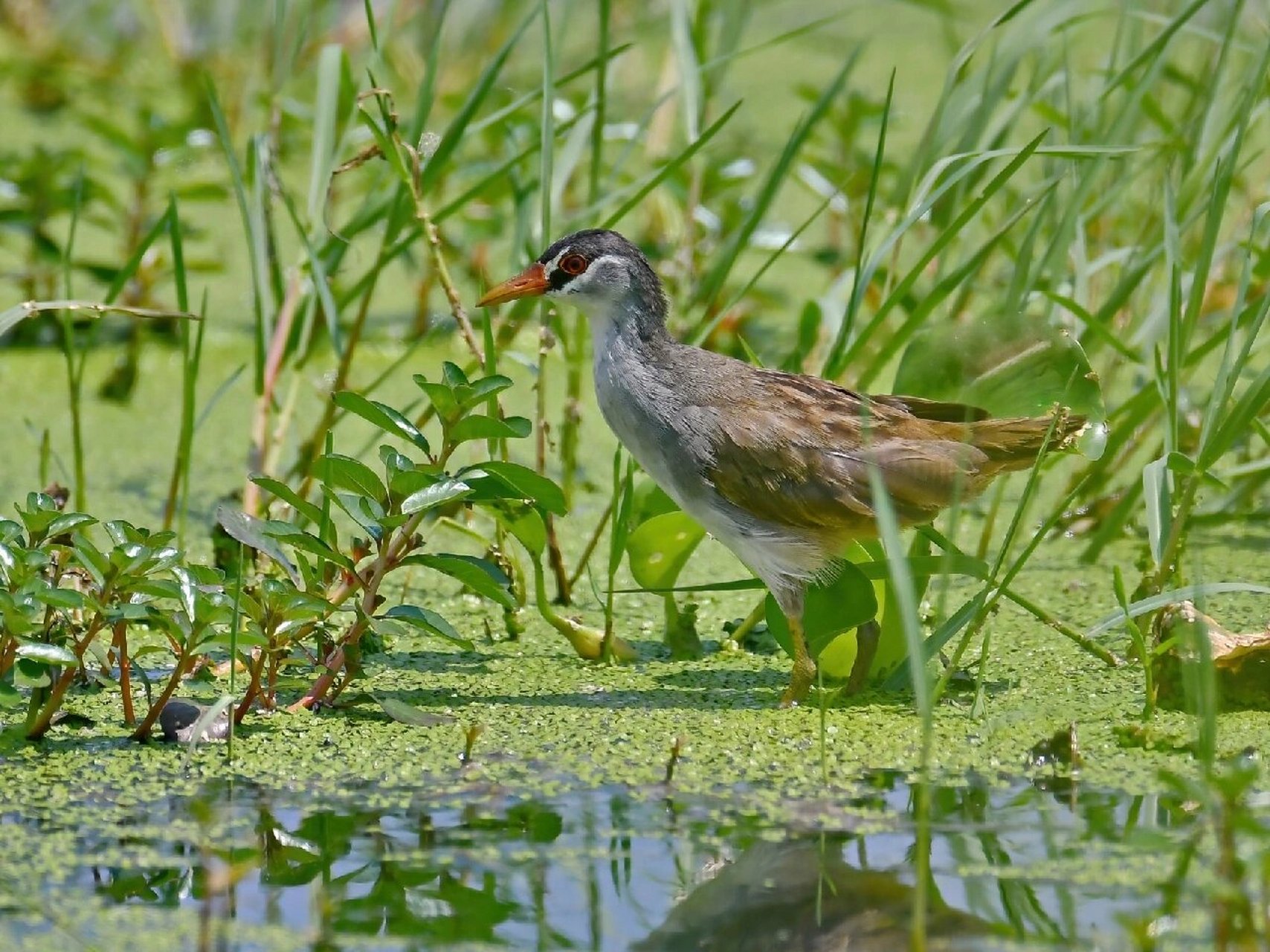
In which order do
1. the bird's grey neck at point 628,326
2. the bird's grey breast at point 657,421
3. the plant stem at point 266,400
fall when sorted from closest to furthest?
the bird's grey breast at point 657,421
the bird's grey neck at point 628,326
the plant stem at point 266,400

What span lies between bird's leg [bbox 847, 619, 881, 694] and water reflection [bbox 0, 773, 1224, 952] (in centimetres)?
50

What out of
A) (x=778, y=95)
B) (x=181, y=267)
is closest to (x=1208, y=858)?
(x=181, y=267)

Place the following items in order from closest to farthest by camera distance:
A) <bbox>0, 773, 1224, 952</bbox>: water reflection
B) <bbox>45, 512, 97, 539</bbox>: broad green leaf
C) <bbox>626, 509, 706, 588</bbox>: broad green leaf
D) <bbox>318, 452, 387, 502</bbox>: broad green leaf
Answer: <bbox>0, 773, 1224, 952</bbox>: water reflection
<bbox>45, 512, 97, 539</bbox>: broad green leaf
<bbox>318, 452, 387, 502</bbox>: broad green leaf
<bbox>626, 509, 706, 588</bbox>: broad green leaf

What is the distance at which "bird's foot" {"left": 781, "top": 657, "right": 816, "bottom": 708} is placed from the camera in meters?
3.48

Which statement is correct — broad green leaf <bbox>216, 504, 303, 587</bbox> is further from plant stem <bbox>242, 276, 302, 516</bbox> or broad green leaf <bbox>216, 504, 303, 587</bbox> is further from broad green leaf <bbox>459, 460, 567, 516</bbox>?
plant stem <bbox>242, 276, 302, 516</bbox>

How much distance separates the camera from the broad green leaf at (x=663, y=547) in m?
3.75

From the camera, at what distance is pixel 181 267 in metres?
4.00

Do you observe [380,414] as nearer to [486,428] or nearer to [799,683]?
[486,428]

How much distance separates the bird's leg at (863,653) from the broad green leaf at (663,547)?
431 millimetres

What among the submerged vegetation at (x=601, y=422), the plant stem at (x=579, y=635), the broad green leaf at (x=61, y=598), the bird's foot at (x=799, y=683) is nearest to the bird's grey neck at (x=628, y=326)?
the submerged vegetation at (x=601, y=422)

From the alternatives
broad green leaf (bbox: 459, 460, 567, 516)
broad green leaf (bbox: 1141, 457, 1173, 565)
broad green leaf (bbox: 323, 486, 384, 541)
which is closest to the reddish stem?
broad green leaf (bbox: 323, 486, 384, 541)

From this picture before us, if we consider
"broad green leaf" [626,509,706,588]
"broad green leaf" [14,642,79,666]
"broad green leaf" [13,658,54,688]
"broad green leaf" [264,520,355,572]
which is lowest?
"broad green leaf" [13,658,54,688]

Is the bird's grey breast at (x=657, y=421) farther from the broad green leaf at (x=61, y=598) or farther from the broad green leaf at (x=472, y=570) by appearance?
the broad green leaf at (x=61, y=598)

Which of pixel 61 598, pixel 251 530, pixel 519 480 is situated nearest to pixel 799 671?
pixel 519 480
